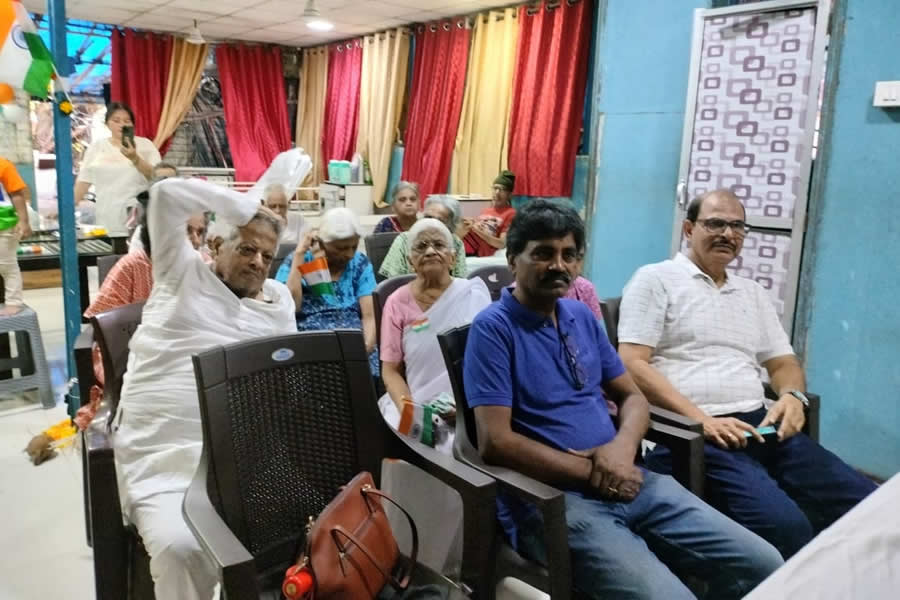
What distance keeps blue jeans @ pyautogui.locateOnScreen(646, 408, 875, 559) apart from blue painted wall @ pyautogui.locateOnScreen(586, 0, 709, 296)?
6.58 ft

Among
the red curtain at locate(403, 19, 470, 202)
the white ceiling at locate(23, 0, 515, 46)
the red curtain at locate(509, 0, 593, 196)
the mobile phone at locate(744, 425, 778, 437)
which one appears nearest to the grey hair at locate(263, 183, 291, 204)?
the mobile phone at locate(744, 425, 778, 437)

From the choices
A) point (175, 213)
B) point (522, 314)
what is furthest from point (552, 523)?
point (175, 213)

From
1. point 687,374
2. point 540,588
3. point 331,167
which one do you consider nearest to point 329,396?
point 540,588

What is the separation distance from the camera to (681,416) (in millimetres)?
1832

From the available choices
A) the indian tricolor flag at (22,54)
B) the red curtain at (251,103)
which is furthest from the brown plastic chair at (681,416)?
the red curtain at (251,103)

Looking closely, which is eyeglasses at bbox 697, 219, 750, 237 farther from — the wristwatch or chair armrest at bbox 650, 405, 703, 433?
chair armrest at bbox 650, 405, 703, 433

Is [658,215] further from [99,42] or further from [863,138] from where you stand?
[99,42]

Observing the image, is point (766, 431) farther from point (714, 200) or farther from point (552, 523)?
point (552, 523)

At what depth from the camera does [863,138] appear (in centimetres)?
289

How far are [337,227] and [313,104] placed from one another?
5.92 meters

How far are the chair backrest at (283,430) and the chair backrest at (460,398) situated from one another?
177mm

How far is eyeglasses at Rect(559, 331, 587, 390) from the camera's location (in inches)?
65.7

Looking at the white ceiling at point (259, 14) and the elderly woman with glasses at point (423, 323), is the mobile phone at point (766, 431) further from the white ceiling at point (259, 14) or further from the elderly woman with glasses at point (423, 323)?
the white ceiling at point (259, 14)

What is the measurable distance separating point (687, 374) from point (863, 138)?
5.27 feet
